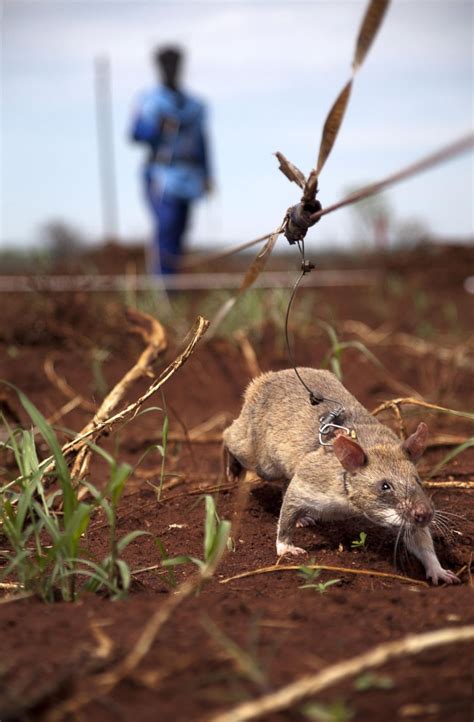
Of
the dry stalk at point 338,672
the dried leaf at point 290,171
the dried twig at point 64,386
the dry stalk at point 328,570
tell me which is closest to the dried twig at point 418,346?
the dried twig at point 64,386

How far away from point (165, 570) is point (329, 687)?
1.32 m

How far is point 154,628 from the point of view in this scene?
5.25 feet

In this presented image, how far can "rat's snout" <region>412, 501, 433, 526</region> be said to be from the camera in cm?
273

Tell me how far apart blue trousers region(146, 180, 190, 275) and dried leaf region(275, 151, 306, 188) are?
8.86 m

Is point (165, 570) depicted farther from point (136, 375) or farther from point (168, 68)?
point (168, 68)

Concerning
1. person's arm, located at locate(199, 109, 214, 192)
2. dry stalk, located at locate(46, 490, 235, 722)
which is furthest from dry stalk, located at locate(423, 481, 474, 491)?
person's arm, located at locate(199, 109, 214, 192)

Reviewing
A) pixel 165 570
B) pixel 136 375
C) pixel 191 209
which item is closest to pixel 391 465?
pixel 165 570

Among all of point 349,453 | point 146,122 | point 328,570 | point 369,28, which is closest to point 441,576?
point 328,570

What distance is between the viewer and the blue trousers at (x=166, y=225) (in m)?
11.3

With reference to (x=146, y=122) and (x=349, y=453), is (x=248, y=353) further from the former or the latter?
(x=146, y=122)

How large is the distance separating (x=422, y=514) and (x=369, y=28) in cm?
158

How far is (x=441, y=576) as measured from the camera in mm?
2795

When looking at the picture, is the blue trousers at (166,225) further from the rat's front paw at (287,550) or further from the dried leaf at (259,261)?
the dried leaf at (259,261)

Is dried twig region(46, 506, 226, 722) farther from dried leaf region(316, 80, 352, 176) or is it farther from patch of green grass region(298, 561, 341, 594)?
dried leaf region(316, 80, 352, 176)
